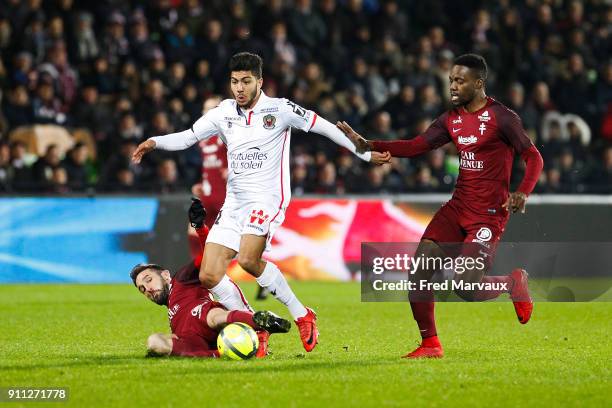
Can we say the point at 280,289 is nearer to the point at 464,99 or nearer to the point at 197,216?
the point at 197,216

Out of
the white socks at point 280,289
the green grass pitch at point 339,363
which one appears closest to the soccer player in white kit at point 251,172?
the white socks at point 280,289

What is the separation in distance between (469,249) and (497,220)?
0.35m

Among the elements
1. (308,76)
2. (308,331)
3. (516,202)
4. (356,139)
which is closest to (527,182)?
(516,202)

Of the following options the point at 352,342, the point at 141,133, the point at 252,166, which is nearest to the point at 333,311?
the point at 352,342

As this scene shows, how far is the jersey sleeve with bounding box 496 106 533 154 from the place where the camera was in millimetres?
9227

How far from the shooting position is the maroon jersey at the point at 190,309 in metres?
9.16

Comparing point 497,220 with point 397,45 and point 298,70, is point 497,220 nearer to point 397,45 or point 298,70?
point 298,70

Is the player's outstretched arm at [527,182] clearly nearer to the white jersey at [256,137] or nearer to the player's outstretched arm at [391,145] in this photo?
the player's outstretched arm at [391,145]

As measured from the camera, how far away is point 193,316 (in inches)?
360

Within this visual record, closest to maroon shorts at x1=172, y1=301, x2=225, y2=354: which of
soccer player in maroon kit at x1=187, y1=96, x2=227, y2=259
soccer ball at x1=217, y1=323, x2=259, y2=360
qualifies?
soccer ball at x1=217, y1=323, x2=259, y2=360

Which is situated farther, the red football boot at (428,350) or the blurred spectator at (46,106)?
the blurred spectator at (46,106)

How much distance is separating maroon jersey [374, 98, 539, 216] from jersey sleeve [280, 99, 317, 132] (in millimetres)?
846

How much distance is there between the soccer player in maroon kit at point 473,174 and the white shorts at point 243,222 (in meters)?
0.89

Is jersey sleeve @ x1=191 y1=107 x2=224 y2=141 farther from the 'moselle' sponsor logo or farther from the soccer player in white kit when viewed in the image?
the 'moselle' sponsor logo
